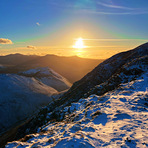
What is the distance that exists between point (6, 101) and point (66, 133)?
53.1 metres

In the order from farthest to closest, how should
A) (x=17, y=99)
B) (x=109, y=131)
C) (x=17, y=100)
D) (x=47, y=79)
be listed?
(x=47, y=79) → (x=17, y=99) → (x=17, y=100) → (x=109, y=131)

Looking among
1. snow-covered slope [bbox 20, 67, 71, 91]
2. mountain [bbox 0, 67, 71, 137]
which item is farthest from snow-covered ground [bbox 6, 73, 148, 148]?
snow-covered slope [bbox 20, 67, 71, 91]

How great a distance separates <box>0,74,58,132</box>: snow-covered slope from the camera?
146ft

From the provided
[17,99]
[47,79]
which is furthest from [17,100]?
[47,79]

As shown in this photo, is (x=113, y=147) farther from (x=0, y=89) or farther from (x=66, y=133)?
(x=0, y=89)

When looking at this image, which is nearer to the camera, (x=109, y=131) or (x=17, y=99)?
(x=109, y=131)

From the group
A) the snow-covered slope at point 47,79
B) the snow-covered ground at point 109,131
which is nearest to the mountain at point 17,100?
the snow-covered slope at point 47,79

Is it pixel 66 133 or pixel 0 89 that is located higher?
pixel 66 133

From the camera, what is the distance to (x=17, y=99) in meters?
52.5

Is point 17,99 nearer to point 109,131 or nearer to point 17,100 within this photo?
point 17,100

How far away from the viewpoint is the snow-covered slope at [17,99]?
4438cm

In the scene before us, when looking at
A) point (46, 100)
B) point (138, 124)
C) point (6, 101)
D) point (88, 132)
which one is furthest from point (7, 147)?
point (46, 100)

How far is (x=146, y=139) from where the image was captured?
244 inches

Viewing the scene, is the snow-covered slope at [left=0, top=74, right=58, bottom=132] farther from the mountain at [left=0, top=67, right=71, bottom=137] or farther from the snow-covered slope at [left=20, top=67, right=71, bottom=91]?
the snow-covered slope at [left=20, top=67, right=71, bottom=91]
